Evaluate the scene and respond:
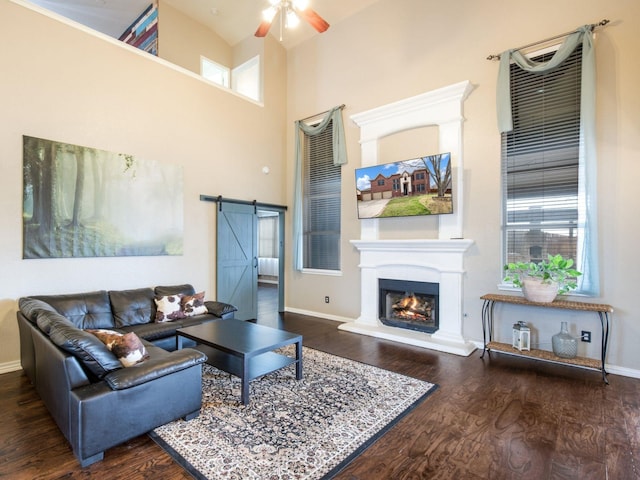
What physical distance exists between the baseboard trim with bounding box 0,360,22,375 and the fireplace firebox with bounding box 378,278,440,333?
4733mm

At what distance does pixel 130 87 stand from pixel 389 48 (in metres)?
3.97

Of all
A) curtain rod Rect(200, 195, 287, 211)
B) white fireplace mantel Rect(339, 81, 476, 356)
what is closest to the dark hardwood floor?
white fireplace mantel Rect(339, 81, 476, 356)

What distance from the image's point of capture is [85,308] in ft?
12.7

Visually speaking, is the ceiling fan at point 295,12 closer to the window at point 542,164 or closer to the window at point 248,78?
the window at point 542,164

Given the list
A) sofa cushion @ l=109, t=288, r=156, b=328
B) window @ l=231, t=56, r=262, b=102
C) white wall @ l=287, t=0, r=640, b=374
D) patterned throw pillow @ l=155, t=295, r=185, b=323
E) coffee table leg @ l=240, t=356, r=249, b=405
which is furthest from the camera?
window @ l=231, t=56, r=262, b=102

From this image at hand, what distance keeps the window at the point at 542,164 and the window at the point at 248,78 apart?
4570mm

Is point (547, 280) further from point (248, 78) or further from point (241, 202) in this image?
point (248, 78)

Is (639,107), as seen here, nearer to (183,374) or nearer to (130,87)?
(183,374)

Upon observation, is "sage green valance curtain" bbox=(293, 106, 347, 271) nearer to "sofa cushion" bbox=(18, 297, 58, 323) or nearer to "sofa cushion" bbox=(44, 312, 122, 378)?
"sofa cushion" bbox=(18, 297, 58, 323)

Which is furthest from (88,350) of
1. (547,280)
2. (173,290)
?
(547,280)

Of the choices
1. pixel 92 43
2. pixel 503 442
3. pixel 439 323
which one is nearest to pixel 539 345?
pixel 439 323

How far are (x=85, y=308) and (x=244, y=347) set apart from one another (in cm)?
221

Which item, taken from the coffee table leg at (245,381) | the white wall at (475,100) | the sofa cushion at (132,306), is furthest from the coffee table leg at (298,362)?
the white wall at (475,100)

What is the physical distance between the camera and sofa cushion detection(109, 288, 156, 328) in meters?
4.07
